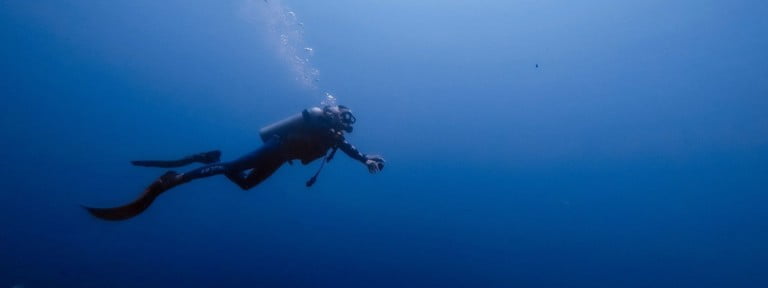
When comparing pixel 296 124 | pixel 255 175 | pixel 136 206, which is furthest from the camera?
pixel 296 124

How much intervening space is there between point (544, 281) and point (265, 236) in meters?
51.2

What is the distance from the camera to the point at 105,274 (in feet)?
147

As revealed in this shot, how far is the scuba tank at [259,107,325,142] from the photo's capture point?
5621 mm

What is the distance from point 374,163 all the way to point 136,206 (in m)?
2.86

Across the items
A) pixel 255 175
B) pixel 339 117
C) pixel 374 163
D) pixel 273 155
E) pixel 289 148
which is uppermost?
pixel 339 117

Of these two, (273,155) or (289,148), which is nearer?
(273,155)

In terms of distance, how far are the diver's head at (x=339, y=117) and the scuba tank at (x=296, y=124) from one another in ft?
0.30

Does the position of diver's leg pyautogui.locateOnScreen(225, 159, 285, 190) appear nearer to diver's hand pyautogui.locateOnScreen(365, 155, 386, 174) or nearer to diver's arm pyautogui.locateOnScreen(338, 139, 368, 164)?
diver's arm pyautogui.locateOnScreen(338, 139, 368, 164)

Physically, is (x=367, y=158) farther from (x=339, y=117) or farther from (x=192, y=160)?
(x=192, y=160)

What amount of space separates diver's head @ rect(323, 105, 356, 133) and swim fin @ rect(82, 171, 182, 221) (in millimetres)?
1948

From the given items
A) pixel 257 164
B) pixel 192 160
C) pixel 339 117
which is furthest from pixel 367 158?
pixel 192 160

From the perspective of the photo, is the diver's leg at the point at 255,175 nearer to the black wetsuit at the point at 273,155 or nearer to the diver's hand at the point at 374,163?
the black wetsuit at the point at 273,155

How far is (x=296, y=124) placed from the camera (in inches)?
227

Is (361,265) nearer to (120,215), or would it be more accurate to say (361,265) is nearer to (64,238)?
(64,238)
